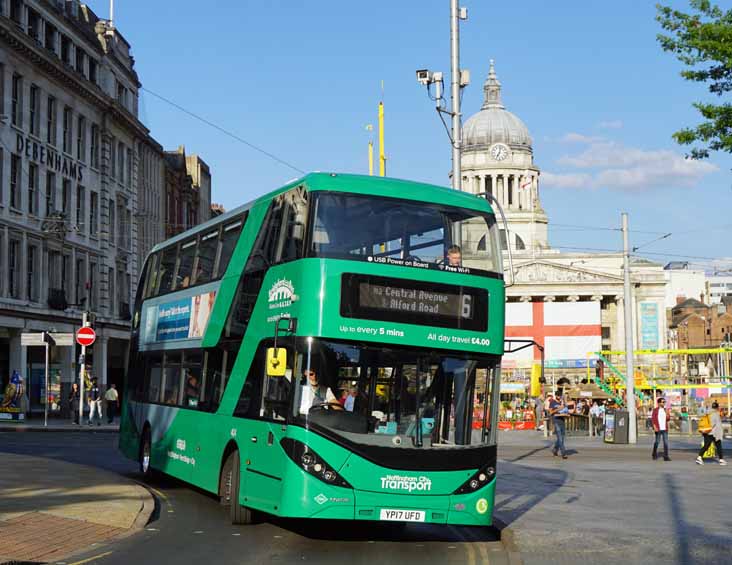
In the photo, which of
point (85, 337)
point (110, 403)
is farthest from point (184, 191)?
point (85, 337)

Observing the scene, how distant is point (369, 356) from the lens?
39.5 feet

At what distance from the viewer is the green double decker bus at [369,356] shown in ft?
39.0

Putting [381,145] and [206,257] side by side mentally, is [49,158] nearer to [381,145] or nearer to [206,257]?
[381,145]

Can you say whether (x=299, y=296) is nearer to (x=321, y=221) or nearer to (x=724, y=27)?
(x=321, y=221)

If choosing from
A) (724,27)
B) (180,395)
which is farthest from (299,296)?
(724,27)

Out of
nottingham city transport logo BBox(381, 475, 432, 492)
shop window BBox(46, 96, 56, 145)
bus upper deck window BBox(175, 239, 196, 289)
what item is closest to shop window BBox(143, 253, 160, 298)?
bus upper deck window BBox(175, 239, 196, 289)

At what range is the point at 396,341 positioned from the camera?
12.1 m

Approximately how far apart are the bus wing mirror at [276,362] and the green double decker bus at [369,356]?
0.02 m

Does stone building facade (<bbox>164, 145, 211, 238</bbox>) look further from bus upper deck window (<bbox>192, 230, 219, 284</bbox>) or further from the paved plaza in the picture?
bus upper deck window (<bbox>192, 230, 219, 284</bbox>)

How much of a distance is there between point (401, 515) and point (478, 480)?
1053 millimetres

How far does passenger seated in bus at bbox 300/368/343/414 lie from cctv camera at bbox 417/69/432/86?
13.8m

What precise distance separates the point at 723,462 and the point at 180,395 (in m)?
16.6

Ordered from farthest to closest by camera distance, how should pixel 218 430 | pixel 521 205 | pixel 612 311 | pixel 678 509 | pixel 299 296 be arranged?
pixel 521 205 → pixel 612 311 → pixel 678 509 → pixel 218 430 → pixel 299 296

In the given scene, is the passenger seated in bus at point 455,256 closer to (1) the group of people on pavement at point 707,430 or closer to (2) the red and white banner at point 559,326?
(1) the group of people on pavement at point 707,430
